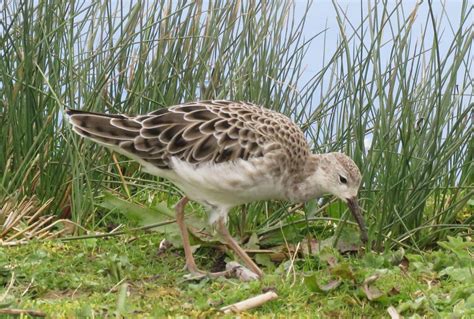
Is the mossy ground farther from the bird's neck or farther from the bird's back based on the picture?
the bird's back

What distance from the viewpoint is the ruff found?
6.01 meters

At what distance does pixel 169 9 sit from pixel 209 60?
0.56 m

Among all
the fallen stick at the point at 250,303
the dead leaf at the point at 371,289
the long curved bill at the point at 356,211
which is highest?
the long curved bill at the point at 356,211

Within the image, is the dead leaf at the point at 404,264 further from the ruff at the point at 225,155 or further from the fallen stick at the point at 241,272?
the fallen stick at the point at 241,272

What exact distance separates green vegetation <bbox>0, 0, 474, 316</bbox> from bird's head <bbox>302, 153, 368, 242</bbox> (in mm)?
247

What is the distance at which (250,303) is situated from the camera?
519cm

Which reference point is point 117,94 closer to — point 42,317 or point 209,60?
point 209,60

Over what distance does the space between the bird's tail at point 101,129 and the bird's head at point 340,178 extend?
1252 millimetres

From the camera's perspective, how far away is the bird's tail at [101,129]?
6.17 meters

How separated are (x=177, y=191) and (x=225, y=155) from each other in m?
1.48

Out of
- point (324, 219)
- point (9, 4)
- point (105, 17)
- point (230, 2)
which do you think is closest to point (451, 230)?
point (324, 219)

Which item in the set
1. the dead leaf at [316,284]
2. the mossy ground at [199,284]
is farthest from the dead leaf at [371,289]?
the dead leaf at [316,284]

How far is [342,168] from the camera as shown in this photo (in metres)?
6.23

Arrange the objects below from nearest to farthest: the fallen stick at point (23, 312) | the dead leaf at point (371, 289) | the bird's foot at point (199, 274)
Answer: the fallen stick at point (23, 312)
the dead leaf at point (371, 289)
the bird's foot at point (199, 274)
